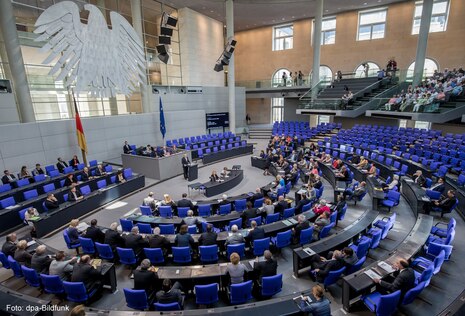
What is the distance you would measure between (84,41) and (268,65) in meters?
22.1

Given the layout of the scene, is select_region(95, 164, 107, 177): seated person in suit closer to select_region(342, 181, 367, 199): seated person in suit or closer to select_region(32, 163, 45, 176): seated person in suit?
select_region(32, 163, 45, 176): seated person in suit

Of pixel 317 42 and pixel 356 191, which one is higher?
pixel 317 42

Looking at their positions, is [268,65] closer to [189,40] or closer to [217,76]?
[217,76]

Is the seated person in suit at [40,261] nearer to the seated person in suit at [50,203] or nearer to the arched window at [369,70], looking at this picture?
the seated person in suit at [50,203]

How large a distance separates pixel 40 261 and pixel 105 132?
11828mm

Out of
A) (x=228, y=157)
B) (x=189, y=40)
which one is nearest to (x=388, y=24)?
(x=189, y=40)

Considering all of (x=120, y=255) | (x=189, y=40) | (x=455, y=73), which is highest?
(x=189, y=40)

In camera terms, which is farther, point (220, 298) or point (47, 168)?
point (47, 168)

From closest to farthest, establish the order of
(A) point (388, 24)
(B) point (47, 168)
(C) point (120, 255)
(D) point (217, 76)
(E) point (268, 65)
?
(C) point (120, 255) < (B) point (47, 168) < (A) point (388, 24) < (D) point (217, 76) < (E) point (268, 65)

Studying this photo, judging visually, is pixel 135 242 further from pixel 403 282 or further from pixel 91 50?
pixel 91 50

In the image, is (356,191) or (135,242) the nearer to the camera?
(135,242)

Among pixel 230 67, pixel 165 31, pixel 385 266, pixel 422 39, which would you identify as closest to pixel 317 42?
pixel 422 39

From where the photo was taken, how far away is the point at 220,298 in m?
5.46

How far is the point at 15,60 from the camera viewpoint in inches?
484
